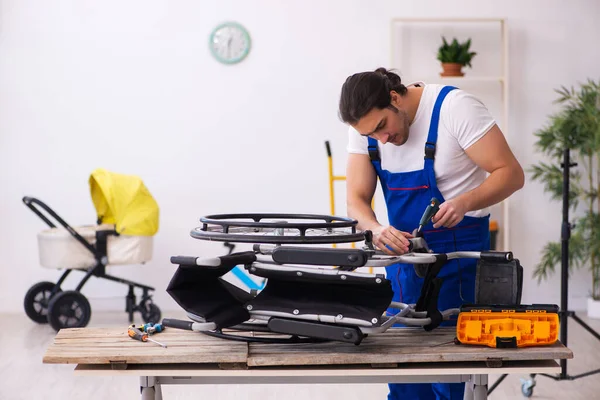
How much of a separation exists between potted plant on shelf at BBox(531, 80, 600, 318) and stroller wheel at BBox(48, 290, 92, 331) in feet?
9.65

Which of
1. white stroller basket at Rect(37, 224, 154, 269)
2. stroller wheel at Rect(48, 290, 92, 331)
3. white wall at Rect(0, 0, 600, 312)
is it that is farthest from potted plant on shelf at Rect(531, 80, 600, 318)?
stroller wheel at Rect(48, 290, 92, 331)

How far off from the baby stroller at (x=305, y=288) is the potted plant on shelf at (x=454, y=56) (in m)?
3.70

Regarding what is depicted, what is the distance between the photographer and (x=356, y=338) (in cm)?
175

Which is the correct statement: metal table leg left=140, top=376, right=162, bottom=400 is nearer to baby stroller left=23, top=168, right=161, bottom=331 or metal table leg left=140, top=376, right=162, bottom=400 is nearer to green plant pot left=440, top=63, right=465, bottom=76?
baby stroller left=23, top=168, right=161, bottom=331

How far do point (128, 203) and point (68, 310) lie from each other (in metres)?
0.74

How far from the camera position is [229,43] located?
574cm

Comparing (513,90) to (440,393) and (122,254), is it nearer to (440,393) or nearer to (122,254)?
(122,254)

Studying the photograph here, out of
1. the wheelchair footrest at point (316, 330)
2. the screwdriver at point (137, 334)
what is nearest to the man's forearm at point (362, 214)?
the wheelchair footrest at point (316, 330)

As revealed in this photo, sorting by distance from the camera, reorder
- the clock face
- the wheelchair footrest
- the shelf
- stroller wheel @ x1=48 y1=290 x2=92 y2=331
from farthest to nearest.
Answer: the clock face < the shelf < stroller wheel @ x1=48 y1=290 x2=92 y2=331 < the wheelchair footrest

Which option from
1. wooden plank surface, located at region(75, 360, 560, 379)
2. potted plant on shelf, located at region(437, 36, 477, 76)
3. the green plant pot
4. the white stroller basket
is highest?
potted plant on shelf, located at region(437, 36, 477, 76)

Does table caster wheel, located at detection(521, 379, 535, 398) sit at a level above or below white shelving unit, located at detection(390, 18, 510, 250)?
below

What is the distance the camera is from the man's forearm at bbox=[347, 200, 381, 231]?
2.34 metres

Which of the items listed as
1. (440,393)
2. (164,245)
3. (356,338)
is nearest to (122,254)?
(164,245)

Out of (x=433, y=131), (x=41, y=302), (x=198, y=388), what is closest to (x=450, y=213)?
(x=433, y=131)
